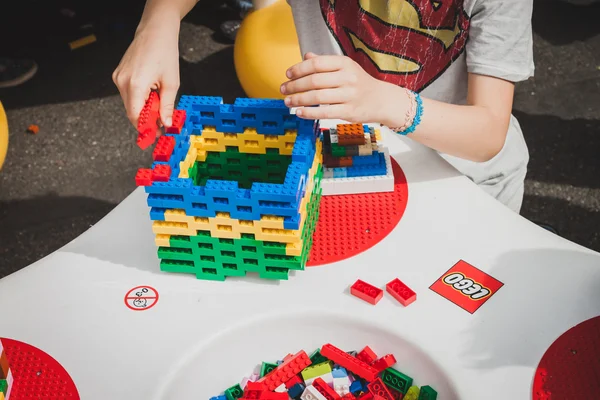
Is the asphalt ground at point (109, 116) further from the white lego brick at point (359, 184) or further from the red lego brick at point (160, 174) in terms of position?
the red lego brick at point (160, 174)

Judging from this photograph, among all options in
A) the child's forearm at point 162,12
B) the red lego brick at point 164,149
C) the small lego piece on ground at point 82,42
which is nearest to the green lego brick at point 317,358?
the red lego brick at point 164,149

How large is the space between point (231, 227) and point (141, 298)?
169 mm

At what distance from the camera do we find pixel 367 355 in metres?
0.87

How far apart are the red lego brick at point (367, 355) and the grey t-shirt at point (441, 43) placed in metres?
0.43

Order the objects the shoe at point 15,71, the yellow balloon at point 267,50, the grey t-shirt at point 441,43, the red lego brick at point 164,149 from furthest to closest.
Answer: the shoe at point 15,71 < the yellow balloon at point 267,50 < the grey t-shirt at point 441,43 < the red lego brick at point 164,149

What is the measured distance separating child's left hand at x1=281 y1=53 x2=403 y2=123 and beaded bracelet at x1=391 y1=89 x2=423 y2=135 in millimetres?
68

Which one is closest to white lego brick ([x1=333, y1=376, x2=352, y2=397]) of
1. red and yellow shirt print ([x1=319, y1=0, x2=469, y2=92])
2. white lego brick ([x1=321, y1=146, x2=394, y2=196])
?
white lego brick ([x1=321, y1=146, x2=394, y2=196])

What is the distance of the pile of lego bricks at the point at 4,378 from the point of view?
78 centimetres

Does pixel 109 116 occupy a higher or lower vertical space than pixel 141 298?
lower

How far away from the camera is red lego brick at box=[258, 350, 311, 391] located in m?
0.86

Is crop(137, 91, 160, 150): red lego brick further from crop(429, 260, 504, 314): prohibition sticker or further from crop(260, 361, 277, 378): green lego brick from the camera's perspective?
crop(429, 260, 504, 314): prohibition sticker

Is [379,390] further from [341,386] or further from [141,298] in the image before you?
[141,298]

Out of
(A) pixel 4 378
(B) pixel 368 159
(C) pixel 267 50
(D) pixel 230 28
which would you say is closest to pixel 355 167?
(B) pixel 368 159

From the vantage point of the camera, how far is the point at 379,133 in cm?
109
